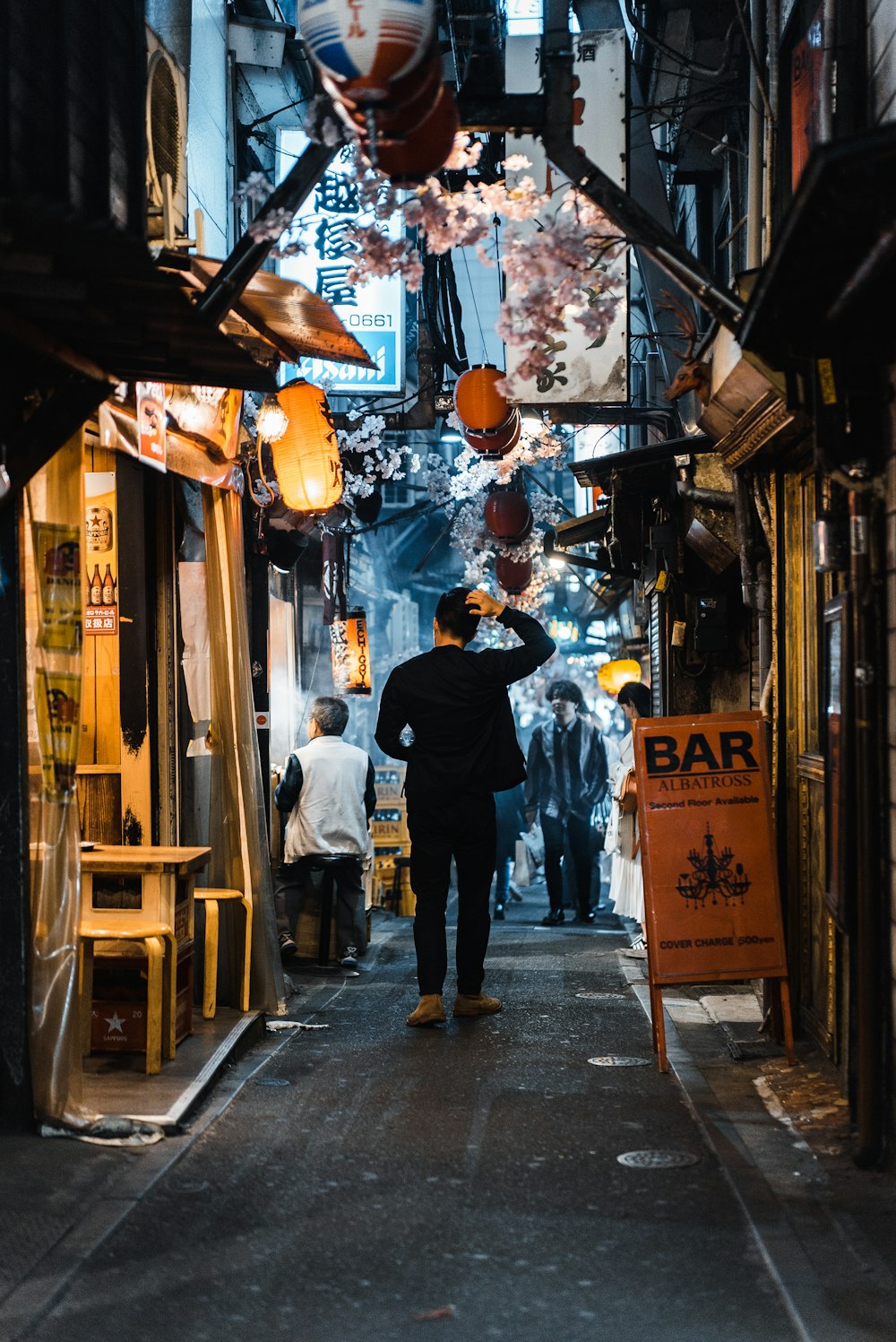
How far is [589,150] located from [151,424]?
202 inches

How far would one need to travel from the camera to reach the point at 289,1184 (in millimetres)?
6230

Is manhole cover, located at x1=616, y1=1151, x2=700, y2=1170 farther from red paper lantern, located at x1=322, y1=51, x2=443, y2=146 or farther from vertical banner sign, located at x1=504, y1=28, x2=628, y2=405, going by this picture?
vertical banner sign, located at x1=504, y1=28, x2=628, y2=405

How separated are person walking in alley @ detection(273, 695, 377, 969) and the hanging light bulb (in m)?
2.99

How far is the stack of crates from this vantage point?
708 inches

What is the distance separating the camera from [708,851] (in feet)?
27.6

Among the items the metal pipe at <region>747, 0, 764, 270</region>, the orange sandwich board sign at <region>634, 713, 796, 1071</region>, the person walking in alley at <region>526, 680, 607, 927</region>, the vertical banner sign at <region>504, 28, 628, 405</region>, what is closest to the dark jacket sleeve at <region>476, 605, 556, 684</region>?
the orange sandwich board sign at <region>634, 713, 796, 1071</region>

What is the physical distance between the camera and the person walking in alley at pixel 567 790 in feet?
57.8

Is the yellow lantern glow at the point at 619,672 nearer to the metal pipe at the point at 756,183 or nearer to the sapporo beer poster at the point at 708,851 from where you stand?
the metal pipe at the point at 756,183

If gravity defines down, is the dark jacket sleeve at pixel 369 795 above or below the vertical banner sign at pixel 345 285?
below

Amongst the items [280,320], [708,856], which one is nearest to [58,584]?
[280,320]

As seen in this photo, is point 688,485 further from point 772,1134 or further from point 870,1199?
point 870,1199

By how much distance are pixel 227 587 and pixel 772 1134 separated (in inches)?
221

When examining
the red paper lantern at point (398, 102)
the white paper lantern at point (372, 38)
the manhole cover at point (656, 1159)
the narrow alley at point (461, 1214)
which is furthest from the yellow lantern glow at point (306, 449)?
the manhole cover at point (656, 1159)

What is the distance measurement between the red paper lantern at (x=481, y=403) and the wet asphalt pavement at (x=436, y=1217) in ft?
21.9
